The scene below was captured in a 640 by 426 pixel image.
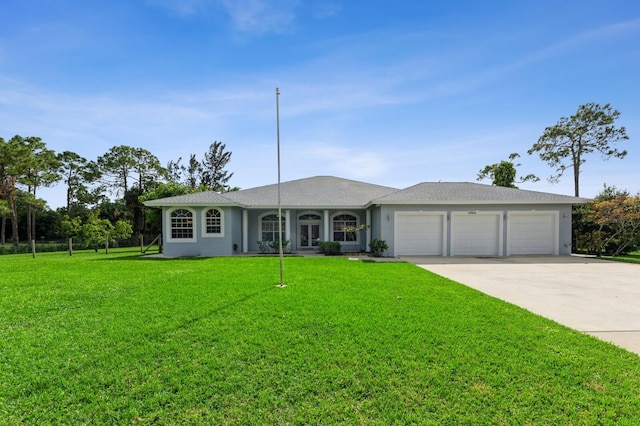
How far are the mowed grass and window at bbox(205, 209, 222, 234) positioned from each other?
9.07 metres

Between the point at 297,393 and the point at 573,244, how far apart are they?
2053 cm

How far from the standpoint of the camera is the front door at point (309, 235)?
18.2m

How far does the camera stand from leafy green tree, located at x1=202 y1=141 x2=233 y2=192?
44.6 metres

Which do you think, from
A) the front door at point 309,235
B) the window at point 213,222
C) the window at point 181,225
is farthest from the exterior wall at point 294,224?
the window at point 181,225

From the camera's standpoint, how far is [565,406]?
2.89 m

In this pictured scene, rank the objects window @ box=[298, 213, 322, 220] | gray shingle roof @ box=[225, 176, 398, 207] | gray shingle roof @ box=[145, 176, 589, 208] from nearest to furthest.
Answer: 1. gray shingle roof @ box=[145, 176, 589, 208]
2. gray shingle roof @ box=[225, 176, 398, 207]
3. window @ box=[298, 213, 322, 220]

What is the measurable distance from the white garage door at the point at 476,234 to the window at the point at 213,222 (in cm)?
1216

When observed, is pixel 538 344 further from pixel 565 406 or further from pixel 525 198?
pixel 525 198

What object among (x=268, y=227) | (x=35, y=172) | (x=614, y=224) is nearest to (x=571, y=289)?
(x=614, y=224)

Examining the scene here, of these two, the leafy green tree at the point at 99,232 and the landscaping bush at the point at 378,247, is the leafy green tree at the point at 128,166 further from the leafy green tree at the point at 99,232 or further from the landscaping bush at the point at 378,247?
the landscaping bush at the point at 378,247

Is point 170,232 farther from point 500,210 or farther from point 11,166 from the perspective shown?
point 11,166

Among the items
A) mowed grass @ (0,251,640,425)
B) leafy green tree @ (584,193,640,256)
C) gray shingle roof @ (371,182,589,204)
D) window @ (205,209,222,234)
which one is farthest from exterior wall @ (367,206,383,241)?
leafy green tree @ (584,193,640,256)

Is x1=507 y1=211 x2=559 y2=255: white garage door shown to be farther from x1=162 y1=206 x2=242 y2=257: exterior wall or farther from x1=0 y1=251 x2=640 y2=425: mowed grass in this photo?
x1=162 y1=206 x2=242 y2=257: exterior wall

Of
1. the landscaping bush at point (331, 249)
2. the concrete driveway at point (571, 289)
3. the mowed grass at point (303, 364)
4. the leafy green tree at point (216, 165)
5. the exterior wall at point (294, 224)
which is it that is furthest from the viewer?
the leafy green tree at point (216, 165)
